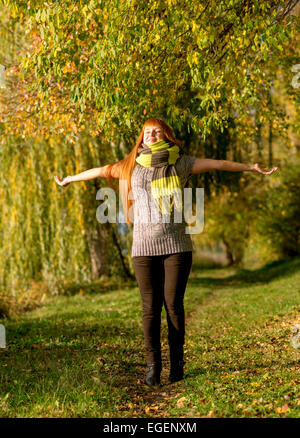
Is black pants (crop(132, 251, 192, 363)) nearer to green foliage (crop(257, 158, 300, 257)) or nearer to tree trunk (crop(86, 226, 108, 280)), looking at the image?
tree trunk (crop(86, 226, 108, 280))

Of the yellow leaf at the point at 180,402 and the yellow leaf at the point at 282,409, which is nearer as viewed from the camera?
the yellow leaf at the point at 282,409

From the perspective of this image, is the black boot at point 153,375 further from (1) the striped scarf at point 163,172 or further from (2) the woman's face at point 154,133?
(2) the woman's face at point 154,133

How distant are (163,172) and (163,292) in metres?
1.07

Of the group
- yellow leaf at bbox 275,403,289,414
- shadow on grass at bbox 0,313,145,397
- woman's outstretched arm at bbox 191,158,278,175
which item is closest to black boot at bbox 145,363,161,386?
shadow on grass at bbox 0,313,145,397

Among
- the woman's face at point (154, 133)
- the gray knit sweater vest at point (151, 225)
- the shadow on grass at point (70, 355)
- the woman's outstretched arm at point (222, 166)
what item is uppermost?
the woman's face at point (154, 133)

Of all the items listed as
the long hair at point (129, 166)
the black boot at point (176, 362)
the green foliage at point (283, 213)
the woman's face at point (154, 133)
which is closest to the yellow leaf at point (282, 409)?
the black boot at point (176, 362)

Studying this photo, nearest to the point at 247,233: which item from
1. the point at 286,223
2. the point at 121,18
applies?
the point at 286,223

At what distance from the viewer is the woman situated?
4.22m

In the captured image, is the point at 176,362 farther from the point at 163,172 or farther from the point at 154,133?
the point at 154,133

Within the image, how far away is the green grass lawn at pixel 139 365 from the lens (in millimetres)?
3754

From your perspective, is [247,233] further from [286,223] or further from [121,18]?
[121,18]

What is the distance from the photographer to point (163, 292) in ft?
14.4

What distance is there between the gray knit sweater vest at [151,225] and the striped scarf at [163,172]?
47 millimetres

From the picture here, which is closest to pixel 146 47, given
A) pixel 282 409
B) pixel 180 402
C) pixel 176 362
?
pixel 176 362
